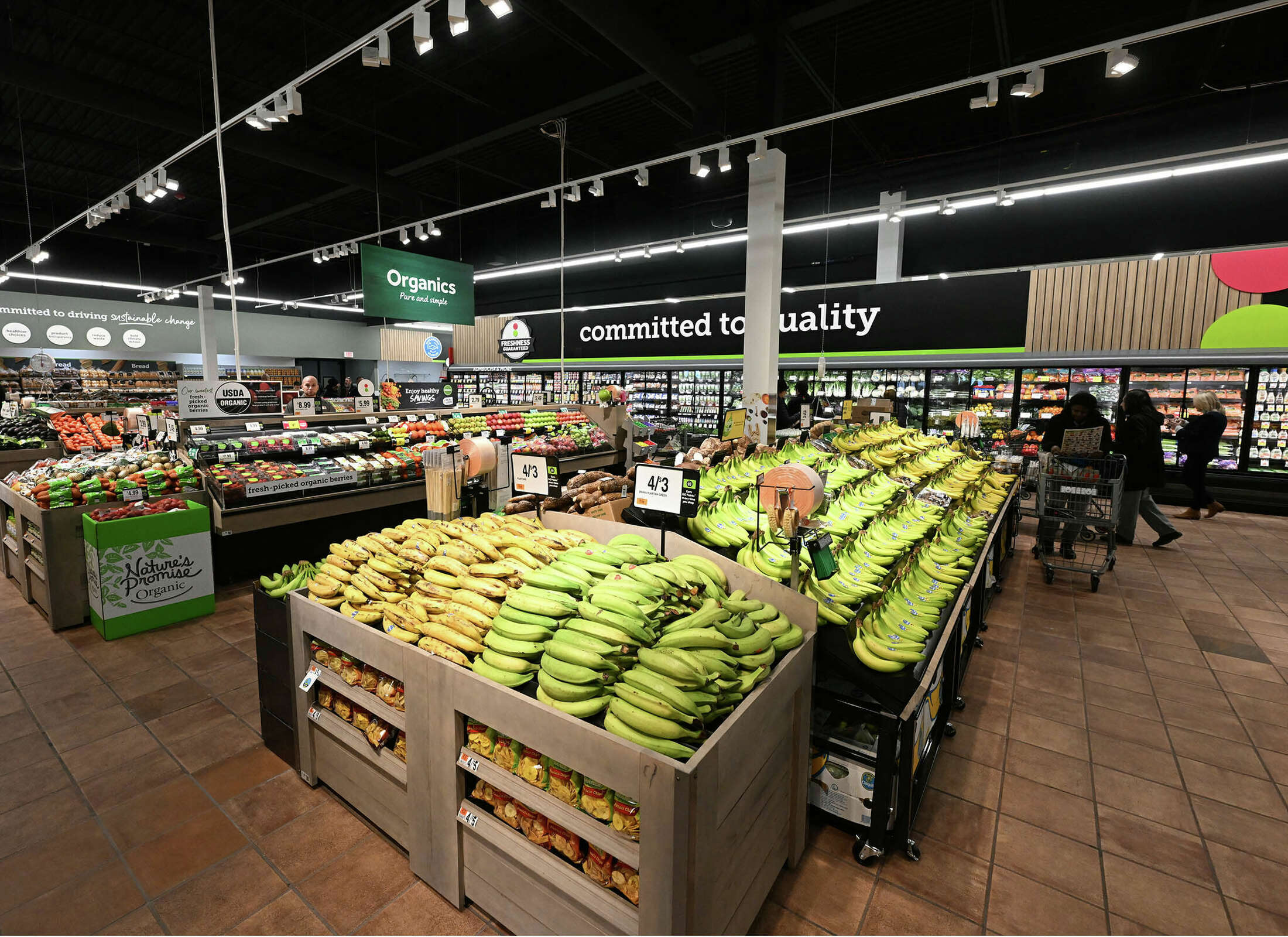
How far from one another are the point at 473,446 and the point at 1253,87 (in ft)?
31.0

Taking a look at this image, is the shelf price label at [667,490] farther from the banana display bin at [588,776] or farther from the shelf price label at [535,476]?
the shelf price label at [535,476]

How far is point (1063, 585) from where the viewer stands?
5266 millimetres

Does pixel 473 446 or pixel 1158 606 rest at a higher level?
pixel 473 446

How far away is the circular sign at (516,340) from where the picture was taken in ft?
45.8

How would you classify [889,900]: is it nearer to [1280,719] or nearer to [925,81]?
[1280,719]

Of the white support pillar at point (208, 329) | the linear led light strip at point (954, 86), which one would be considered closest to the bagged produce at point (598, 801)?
the linear led light strip at point (954, 86)

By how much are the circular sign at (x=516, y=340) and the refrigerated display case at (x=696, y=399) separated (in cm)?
409

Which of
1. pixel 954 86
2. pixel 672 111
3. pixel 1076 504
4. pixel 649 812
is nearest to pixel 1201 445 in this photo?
pixel 1076 504

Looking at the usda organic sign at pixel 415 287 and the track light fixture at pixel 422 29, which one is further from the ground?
the track light fixture at pixel 422 29

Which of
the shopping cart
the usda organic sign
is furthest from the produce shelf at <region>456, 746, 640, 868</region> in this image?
the usda organic sign

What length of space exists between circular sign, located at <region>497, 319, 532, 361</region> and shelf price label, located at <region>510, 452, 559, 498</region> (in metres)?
11.6

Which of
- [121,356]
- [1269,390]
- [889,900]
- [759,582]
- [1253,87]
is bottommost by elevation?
[889,900]

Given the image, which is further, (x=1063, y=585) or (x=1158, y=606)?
(x=1063, y=585)

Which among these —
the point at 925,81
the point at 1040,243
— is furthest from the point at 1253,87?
the point at 925,81
